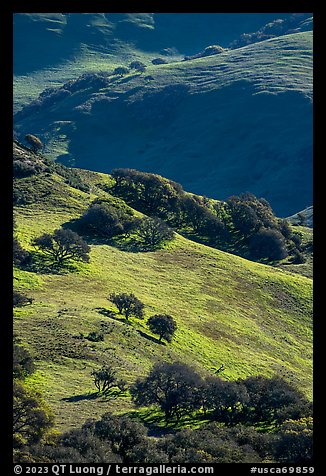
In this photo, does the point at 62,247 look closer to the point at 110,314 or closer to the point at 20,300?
the point at 110,314

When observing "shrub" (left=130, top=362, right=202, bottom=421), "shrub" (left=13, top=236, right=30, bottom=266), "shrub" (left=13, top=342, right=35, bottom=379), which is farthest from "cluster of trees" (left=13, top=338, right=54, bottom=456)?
"shrub" (left=13, top=236, right=30, bottom=266)

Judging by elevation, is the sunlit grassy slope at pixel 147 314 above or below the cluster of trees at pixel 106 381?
above

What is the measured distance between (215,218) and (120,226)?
22367mm

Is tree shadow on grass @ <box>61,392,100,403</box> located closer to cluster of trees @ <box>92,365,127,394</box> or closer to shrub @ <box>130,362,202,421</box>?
cluster of trees @ <box>92,365,127,394</box>

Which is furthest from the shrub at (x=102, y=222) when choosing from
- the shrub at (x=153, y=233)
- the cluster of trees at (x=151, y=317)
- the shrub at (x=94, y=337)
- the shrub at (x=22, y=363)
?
the shrub at (x=22, y=363)

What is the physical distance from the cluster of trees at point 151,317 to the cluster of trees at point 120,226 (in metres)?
26.2

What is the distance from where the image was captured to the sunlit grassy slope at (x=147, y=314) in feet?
153

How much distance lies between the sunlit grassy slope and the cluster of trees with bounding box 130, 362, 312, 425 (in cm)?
214

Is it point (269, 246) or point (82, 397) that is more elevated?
point (269, 246)

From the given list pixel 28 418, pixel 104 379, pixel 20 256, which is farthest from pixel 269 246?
pixel 28 418

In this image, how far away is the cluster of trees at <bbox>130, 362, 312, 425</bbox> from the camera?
40.2 metres

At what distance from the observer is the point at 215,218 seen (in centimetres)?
10969

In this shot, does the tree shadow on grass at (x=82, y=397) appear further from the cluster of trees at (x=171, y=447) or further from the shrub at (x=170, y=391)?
the cluster of trees at (x=171, y=447)
